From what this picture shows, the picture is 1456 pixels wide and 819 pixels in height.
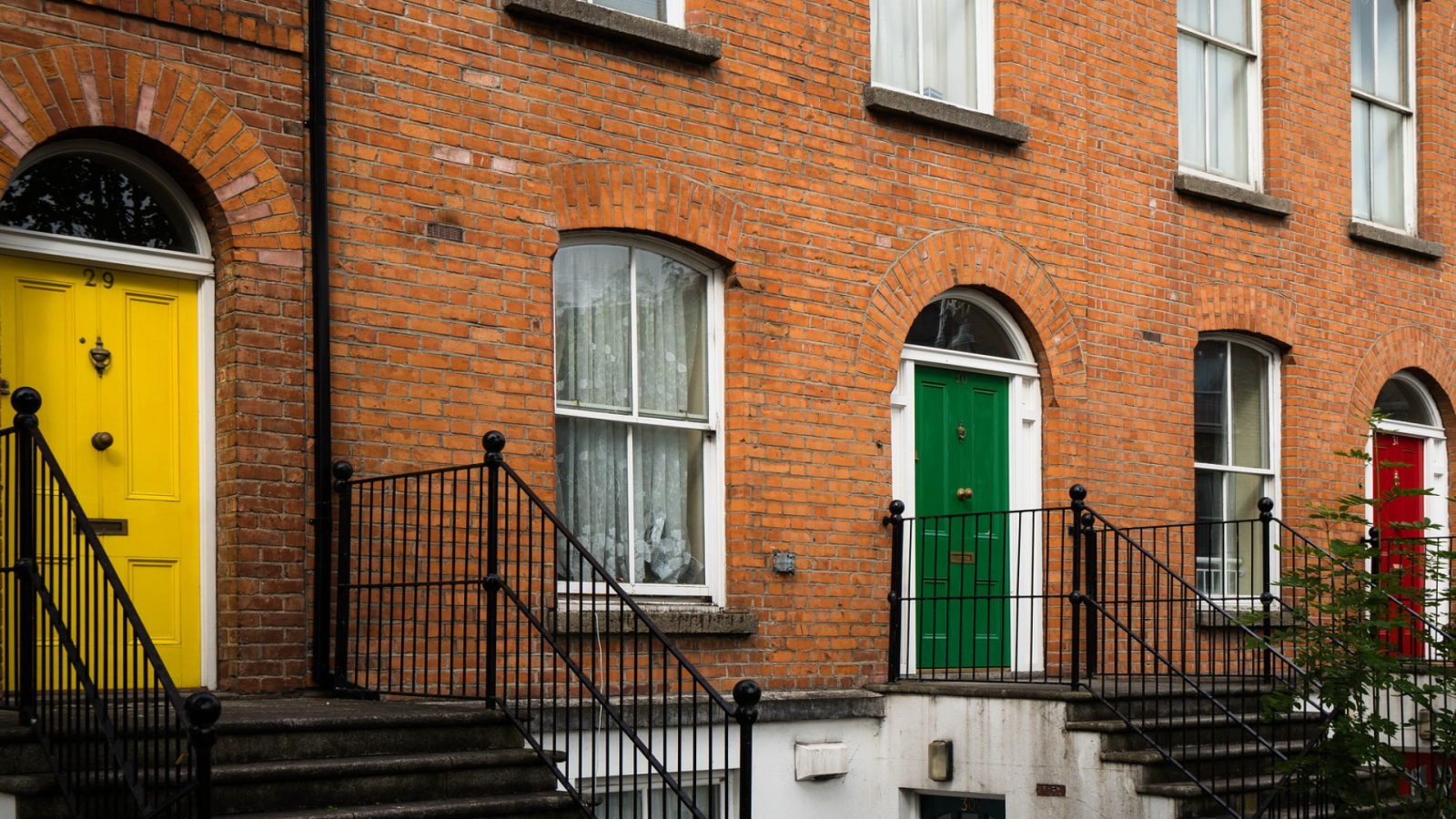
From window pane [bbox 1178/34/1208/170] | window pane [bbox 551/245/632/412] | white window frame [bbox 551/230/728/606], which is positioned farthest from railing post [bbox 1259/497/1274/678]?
window pane [bbox 551/245/632/412]

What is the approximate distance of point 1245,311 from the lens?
40.4 ft

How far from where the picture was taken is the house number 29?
7383 mm

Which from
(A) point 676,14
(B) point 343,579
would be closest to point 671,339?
(A) point 676,14

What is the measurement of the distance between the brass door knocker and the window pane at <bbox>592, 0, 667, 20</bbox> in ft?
11.1

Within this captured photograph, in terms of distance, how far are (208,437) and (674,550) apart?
110 inches

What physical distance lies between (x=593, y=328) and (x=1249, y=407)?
599 centimetres

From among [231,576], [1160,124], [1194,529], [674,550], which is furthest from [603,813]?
[1160,124]

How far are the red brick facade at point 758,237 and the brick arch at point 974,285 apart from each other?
2 cm

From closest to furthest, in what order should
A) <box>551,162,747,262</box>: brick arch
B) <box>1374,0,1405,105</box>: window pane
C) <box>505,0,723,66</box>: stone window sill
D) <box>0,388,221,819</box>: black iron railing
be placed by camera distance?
<box>0,388,221,819</box>: black iron railing < <box>505,0,723,66</box>: stone window sill < <box>551,162,747,262</box>: brick arch < <box>1374,0,1405,105</box>: window pane

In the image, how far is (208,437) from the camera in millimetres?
7590

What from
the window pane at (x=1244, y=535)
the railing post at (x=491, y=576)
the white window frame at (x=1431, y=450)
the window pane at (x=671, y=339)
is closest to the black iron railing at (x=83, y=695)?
the railing post at (x=491, y=576)

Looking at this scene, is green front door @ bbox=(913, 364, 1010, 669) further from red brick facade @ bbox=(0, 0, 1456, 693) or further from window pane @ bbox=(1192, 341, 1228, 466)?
window pane @ bbox=(1192, 341, 1228, 466)

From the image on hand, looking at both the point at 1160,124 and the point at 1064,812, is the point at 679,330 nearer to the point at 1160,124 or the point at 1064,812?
the point at 1064,812

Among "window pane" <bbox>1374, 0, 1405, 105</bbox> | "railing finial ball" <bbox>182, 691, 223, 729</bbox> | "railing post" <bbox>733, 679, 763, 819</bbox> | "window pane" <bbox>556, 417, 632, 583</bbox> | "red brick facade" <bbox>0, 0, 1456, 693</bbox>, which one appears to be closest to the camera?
"railing finial ball" <bbox>182, 691, 223, 729</bbox>
